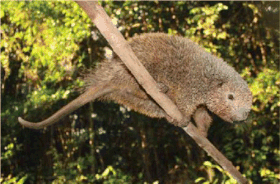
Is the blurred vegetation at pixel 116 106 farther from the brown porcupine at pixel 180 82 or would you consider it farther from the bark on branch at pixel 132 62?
the bark on branch at pixel 132 62

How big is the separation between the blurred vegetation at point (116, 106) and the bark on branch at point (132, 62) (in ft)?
4.21

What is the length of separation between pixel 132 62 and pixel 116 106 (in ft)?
13.4

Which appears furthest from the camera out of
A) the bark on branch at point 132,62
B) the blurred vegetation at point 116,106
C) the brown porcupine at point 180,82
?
the blurred vegetation at point 116,106

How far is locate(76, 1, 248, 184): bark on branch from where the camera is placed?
1537 mm

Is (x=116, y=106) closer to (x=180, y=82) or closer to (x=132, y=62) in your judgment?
(x=180, y=82)

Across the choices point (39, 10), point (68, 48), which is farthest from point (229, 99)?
point (39, 10)

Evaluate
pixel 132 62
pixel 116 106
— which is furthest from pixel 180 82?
Result: pixel 116 106

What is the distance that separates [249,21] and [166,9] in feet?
3.66

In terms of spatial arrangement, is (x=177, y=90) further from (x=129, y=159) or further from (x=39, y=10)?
(x=129, y=159)

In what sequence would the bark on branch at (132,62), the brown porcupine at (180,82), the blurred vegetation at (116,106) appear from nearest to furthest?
the bark on branch at (132,62) → the brown porcupine at (180,82) → the blurred vegetation at (116,106)

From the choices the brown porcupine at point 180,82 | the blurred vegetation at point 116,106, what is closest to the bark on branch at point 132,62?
the brown porcupine at point 180,82

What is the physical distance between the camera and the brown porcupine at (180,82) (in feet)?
6.48

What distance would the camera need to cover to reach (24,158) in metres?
6.18

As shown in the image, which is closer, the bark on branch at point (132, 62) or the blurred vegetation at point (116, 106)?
the bark on branch at point (132, 62)
